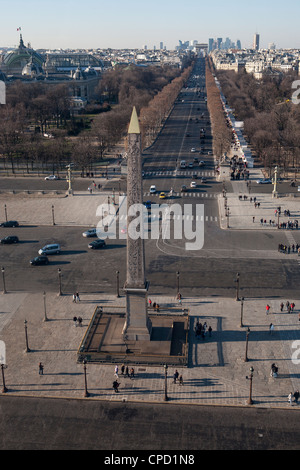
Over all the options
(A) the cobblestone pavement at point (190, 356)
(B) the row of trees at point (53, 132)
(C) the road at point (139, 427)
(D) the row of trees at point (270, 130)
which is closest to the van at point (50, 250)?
(A) the cobblestone pavement at point (190, 356)

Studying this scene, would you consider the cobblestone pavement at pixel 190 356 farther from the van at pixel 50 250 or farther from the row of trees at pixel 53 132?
the row of trees at pixel 53 132

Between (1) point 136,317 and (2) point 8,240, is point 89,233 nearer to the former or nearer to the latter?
(2) point 8,240

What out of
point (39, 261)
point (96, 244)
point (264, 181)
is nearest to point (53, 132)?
point (264, 181)

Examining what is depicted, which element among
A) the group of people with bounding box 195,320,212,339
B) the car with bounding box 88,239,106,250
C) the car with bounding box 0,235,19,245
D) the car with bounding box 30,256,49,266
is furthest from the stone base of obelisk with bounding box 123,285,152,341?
the car with bounding box 0,235,19,245

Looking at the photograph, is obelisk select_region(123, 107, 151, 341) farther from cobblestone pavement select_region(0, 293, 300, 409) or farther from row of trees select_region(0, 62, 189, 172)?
row of trees select_region(0, 62, 189, 172)
